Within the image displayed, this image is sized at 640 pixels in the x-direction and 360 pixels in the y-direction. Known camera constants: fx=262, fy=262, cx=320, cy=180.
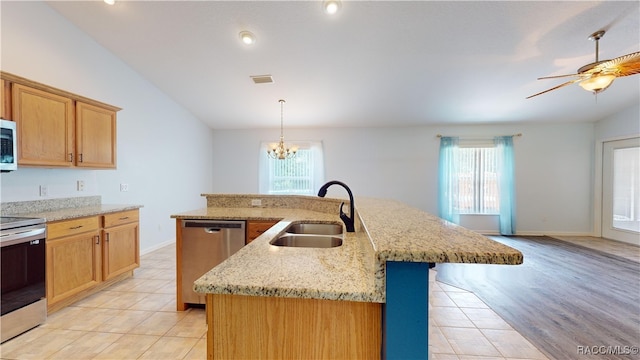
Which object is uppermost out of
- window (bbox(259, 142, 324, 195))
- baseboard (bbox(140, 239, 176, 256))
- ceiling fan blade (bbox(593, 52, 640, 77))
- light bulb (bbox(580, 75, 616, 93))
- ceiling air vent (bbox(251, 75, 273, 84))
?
ceiling air vent (bbox(251, 75, 273, 84))

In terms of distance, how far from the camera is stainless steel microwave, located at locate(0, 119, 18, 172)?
6.78 ft

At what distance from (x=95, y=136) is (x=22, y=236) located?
4.45 ft

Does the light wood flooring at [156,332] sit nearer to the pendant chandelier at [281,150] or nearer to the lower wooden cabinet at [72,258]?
the lower wooden cabinet at [72,258]

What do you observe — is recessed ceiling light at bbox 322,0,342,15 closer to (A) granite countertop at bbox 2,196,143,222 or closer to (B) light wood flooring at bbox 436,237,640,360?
(A) granite countertop at bbox 2,196,143,222

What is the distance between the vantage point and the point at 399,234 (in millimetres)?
896

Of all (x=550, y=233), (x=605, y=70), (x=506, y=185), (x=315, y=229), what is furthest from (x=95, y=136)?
(x=550, y=233)

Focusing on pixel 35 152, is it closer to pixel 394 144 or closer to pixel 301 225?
pixel 301 225

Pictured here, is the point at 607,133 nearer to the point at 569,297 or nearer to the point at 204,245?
the point at 569,297

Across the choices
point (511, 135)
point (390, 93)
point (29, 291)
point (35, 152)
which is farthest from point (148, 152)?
A: point (511, 135)

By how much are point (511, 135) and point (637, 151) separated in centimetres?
194

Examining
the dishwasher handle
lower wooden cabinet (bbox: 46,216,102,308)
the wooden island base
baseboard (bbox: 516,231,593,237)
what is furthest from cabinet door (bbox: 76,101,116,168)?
baseboard (bbox: 516,231,593,237)

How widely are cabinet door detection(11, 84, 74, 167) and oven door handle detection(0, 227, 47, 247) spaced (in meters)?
0.68

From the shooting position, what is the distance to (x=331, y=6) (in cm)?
262

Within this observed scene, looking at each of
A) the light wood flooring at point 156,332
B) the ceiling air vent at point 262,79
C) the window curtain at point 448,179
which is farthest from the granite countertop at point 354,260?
the window curtain at point 448,179
